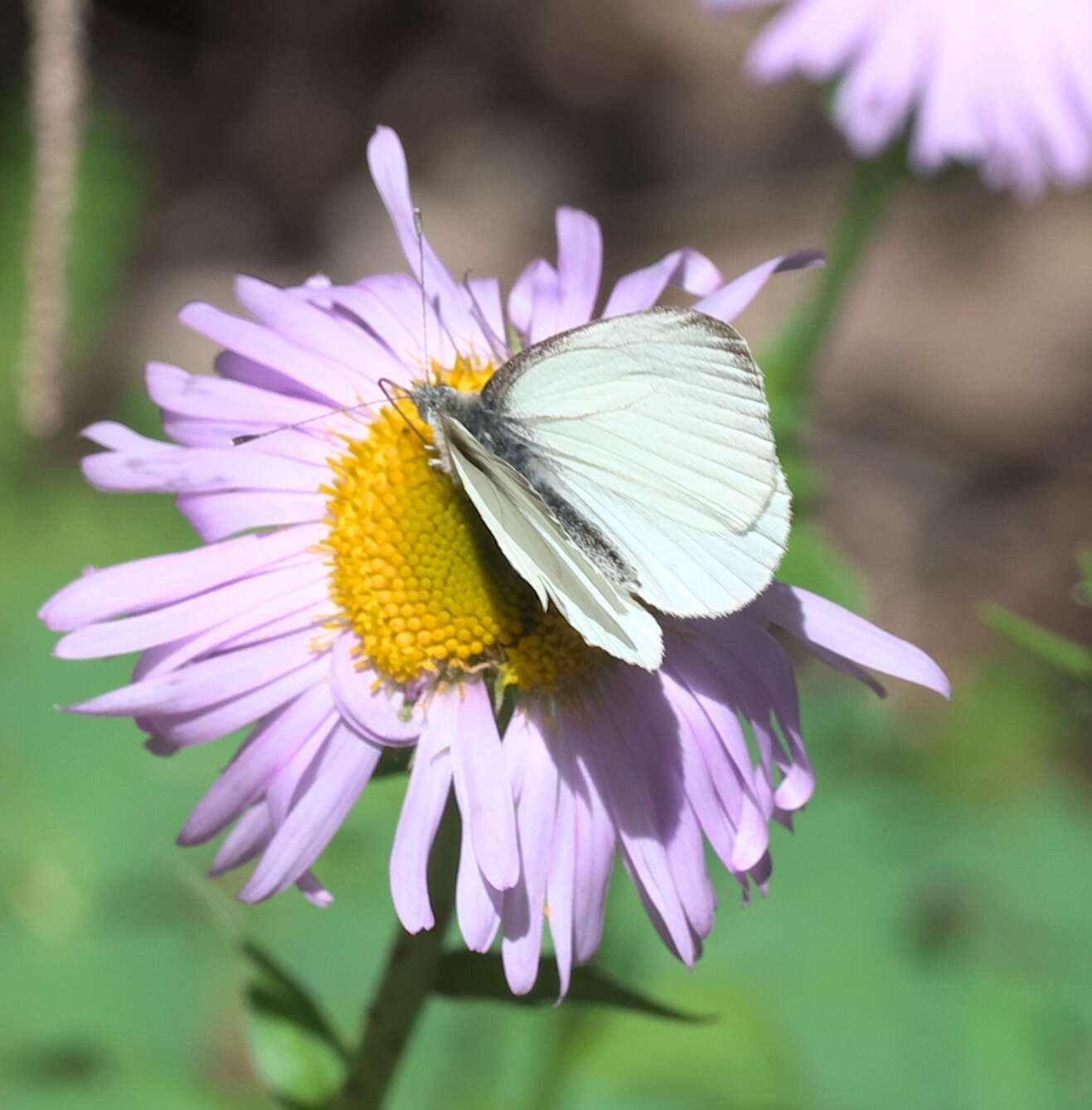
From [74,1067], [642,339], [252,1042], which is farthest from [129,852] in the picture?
[642,339]

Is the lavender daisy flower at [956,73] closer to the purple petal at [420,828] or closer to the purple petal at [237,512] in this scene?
the purple petal at [237,512]

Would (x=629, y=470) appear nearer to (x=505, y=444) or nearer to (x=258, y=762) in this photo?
(x=505, y=444)

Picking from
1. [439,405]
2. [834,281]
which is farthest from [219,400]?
[834,281]

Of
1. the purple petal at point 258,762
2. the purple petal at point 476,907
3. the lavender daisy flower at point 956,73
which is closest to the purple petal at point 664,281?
the purple petal at point 258,762

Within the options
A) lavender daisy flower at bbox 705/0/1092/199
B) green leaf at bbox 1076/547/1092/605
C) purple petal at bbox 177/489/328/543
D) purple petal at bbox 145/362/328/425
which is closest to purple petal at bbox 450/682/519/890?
purple petal at bbox 177/489/328/543

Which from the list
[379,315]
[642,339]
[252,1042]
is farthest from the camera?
[379,315]

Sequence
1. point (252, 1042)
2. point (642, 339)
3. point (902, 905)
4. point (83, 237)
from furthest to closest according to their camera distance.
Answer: point (83, 237) < point (902, 905) < point (252, 1042) < point (642, 339)

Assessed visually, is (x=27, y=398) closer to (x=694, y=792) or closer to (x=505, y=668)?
(x=505, y=668)
